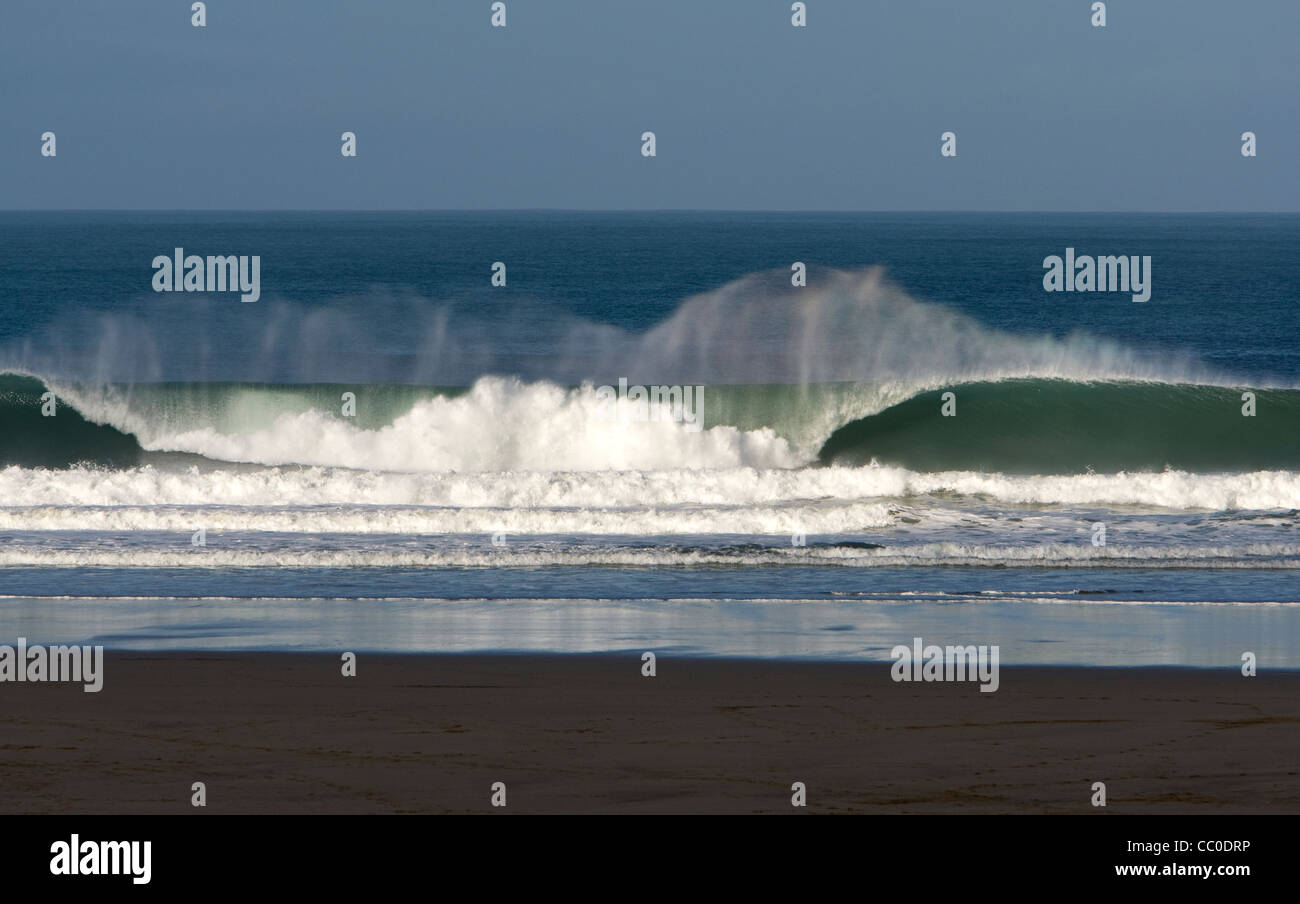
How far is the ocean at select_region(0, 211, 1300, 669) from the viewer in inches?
445

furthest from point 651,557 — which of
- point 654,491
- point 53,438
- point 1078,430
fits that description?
point 53,438

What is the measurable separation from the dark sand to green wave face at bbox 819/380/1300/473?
12904 mm

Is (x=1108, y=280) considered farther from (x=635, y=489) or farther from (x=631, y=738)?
(x=631, y=738)

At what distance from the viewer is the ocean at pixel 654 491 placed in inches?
445

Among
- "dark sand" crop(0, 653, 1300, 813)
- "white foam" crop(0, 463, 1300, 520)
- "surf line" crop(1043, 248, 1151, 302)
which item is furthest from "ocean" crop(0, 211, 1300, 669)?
"surf line" crop(1043, 248, 1151, 302)

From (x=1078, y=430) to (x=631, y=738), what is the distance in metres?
17.0

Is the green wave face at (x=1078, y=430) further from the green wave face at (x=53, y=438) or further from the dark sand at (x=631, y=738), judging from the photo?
the dark sand at (x=631, y=738)

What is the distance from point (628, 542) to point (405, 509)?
3228 millimetres

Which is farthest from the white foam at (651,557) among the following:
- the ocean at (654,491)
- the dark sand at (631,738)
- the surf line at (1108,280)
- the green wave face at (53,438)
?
the surf line at (1108,280)

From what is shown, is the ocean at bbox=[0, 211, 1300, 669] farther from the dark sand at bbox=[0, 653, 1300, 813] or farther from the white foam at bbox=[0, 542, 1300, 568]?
the dark sand at bbox=[0, 653, 1300, 813]

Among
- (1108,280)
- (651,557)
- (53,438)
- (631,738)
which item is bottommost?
(631,738)

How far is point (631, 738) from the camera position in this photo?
7762 millimetres

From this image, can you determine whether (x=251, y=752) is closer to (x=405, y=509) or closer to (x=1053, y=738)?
(x=1053, y=738)
